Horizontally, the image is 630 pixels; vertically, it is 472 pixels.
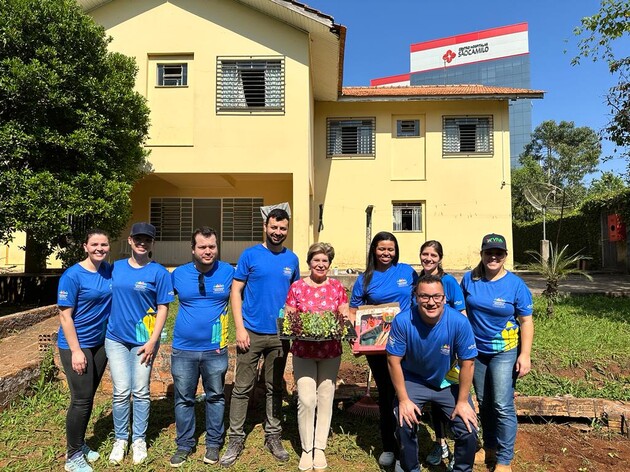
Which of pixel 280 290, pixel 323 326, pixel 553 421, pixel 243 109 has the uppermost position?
pixel 243 109

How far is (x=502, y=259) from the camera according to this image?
3105 mm

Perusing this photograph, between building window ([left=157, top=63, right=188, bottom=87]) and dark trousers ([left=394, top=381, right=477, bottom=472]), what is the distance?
10198 millimetres

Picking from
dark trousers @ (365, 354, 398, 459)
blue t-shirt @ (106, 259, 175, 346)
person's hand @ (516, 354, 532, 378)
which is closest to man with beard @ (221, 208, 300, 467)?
blue t-shirt @ (106, 259, 175, 346)

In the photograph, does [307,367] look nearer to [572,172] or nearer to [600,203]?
[600,203]

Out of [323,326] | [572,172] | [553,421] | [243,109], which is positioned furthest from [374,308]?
[572,172]

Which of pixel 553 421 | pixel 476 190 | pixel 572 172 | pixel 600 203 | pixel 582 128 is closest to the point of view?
pixel 553 421

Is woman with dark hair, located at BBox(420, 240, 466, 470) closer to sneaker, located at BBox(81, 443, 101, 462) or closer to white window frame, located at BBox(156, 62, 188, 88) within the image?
sneaker, located at BBox(81, 443, 101, 462)

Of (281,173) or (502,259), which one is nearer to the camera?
(502,259)

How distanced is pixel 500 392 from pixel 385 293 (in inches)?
41.1

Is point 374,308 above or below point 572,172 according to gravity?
below

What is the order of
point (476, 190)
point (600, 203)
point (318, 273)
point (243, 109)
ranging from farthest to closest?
1. point (600, 203)
2. point (476, 190)
3. point (243, 109)
4. point (318, 273)

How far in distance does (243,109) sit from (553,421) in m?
9.08

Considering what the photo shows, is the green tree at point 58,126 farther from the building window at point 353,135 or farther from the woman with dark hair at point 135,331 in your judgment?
the building window at point 353,135

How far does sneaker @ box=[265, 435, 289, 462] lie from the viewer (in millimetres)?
3311
